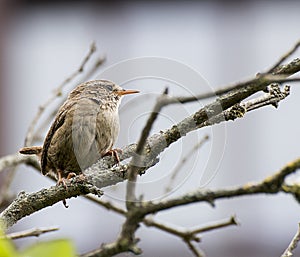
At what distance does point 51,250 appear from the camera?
0.93 meters

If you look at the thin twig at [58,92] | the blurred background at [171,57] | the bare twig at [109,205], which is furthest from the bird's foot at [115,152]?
the blurred background at [171,57]

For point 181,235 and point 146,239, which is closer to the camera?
point 181,235

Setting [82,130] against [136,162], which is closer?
[136,162]

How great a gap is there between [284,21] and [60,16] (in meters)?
2.23

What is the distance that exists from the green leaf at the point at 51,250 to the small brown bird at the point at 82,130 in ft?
3.75

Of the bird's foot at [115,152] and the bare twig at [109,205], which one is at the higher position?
the bird's foot at [115,152]

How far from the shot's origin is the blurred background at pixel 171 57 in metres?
7.21

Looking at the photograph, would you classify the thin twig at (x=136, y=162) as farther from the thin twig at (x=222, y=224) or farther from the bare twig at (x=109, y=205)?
the bare twig at (x=109, y=205)

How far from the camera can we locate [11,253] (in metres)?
0.92

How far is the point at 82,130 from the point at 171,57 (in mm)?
4672

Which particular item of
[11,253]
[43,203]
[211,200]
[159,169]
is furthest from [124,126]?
[11,253]

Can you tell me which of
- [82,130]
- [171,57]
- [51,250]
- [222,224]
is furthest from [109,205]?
[171,57]

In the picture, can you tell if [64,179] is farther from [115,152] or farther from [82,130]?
[82,130]

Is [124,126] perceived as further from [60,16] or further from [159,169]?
[60,16]
